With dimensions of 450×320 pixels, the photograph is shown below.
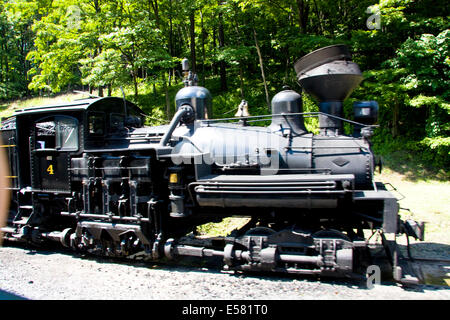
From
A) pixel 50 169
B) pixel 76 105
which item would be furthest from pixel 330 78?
pixel 50 169

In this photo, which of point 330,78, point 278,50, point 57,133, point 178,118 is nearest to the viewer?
point 330,78

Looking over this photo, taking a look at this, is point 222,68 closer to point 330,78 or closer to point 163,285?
point 330,78

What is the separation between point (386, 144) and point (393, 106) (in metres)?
1.58

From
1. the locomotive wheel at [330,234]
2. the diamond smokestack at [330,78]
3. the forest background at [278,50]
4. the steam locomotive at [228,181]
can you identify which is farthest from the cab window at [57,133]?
the locomotive wheel at [330,234]

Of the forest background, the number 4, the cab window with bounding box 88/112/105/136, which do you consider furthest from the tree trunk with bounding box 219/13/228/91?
the number 4

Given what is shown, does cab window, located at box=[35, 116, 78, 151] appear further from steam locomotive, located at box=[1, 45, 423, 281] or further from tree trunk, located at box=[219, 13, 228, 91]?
tree trunk, located at box=[219, 13, 228, 91]

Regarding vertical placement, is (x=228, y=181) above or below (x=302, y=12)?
below

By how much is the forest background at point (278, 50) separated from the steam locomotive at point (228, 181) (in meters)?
2.96

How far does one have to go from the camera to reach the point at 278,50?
19.2 metres

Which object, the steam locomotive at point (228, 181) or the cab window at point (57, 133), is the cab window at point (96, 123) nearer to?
the steam locomotive at point (228, 181)

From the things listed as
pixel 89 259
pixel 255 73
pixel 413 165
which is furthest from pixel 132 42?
pixel 413 165

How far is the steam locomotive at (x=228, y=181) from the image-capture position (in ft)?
17.3

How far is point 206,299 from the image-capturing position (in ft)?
15.6

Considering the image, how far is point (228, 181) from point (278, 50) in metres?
15.5
